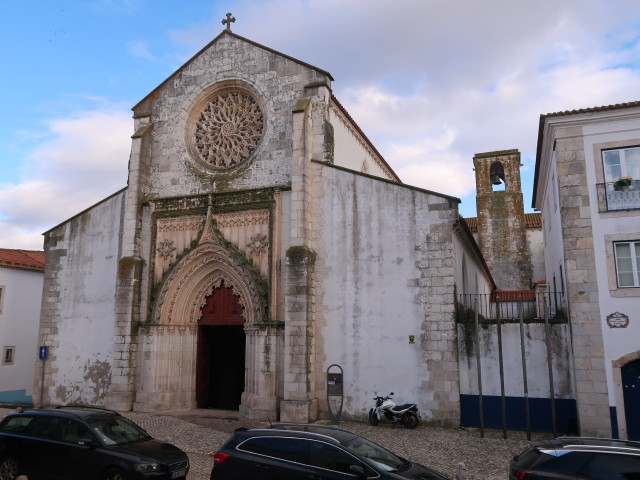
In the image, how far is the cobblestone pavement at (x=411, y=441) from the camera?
1005 centimetres

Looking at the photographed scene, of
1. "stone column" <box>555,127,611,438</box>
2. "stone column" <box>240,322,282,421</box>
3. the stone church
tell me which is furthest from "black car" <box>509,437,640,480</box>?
"stone column" <box>240,322,282,421</box>

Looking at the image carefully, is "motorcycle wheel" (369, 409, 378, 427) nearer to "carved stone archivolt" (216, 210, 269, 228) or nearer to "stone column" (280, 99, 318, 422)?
"stone column" (280, 99, 318, 422)

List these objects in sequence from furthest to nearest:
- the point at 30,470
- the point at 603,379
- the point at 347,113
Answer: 1. the point at 347,113
2. the point at 603,379
3. the point at 30,470

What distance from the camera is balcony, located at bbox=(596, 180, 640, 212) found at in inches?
498

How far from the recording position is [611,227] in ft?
41.8

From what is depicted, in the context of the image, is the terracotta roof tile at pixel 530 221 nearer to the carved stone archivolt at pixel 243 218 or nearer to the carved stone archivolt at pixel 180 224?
the carved stone archivolt at pixel 243 218

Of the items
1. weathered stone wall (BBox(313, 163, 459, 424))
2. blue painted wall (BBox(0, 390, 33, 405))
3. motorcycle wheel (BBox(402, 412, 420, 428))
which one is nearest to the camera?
motorcycle wheel (BBox(402, 412, 420, 428))

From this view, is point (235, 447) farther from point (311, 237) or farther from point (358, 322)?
point (311, 237)

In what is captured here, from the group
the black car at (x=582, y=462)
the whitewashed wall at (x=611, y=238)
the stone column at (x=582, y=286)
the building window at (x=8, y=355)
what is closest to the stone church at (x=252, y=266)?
the stone column at (x=582, y=286)

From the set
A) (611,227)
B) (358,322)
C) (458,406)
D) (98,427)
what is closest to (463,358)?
(458,406)

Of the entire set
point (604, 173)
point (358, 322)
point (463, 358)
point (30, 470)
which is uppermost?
point (604, 173)

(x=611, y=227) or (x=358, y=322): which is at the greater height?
(x=611, y=227)

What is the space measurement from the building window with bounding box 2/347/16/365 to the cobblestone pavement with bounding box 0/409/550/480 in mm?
11269

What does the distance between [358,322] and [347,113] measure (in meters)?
7.74
